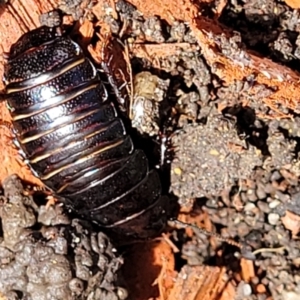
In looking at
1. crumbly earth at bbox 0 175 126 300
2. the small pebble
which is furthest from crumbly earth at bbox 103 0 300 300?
crumbly earth at bbox 0 175 126 300

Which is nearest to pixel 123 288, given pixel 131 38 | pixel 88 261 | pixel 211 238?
pixel 88 261

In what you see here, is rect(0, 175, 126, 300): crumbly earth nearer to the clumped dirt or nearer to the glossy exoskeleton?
the clumped dirt

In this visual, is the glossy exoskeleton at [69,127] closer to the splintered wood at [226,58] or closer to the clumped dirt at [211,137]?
the clumped dirt at [211,137]

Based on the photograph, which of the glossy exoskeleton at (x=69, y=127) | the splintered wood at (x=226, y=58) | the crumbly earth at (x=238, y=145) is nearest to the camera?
the splintered wood at (x=226, y=58)

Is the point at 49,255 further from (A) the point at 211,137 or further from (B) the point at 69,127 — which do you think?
(A) the point at 211,137

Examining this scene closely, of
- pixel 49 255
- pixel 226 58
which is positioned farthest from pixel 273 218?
pixel 49 255

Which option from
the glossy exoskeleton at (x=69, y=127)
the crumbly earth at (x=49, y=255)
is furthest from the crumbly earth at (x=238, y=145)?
the crumbly earth at (x=49, y=255)

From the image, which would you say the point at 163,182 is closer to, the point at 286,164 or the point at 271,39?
the point at 286,164
